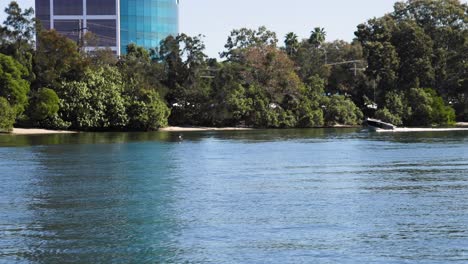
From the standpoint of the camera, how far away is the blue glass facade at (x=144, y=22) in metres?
116

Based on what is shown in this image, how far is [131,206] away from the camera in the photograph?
24.0 meters

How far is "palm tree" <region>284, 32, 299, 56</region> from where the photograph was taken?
383 feet

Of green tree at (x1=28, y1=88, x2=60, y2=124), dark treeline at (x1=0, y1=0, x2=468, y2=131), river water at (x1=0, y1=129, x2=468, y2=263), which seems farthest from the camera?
dark treeline at (x1=0, y1=0, x2=468, y2=131)

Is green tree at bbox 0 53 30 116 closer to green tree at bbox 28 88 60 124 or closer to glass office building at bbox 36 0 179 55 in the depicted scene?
green tree at bbox 28 88 60 124

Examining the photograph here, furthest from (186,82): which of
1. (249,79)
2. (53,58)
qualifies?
(53,58)

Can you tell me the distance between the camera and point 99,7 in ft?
372

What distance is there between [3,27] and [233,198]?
57.2m

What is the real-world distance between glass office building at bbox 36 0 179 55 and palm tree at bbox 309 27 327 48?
25.6 meters

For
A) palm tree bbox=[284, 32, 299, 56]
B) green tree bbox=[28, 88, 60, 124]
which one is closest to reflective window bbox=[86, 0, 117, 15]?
palm tree bbox=[284, 32, 299, 56]

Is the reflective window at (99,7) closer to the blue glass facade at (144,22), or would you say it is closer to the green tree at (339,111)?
the blue glass facade at (144,22)

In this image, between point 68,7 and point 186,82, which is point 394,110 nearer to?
point 186,82

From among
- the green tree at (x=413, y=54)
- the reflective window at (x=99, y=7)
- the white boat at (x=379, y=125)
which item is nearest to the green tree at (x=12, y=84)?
the white boat at (x=379, y=125)

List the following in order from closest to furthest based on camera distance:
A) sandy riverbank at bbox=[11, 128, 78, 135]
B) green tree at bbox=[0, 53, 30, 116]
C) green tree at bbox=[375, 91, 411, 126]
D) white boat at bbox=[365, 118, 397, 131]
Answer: green tree at bbox=[0, 53, 30, 116]
sandy riverbank at bbox=[11, 128, 78, 135]
white boat at bbox=[365, 118, 397, 131]
green tree at bbox=[375, 91, 411, 126]

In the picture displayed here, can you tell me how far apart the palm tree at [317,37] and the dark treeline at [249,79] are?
1.23 meters
